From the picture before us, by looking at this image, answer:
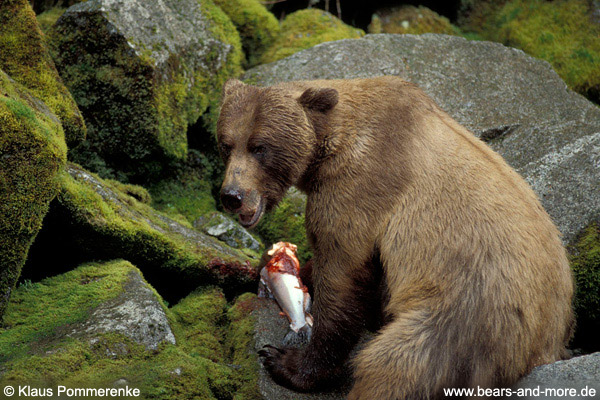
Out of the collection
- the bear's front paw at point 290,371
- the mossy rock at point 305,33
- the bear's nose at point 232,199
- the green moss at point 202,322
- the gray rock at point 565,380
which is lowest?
the green moss at point 202,322

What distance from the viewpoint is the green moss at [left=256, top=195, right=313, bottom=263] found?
768 centimetres

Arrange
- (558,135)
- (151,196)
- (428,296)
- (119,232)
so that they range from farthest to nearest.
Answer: (151,196) < (558,135) < (119,232) < (428,296)

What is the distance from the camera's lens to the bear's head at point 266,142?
5035mm

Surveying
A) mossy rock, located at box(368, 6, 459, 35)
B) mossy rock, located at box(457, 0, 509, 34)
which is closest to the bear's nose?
mossy rock, located at box(368, 6, 459, 35)

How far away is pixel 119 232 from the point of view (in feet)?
18.9

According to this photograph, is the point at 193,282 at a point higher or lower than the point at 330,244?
lower

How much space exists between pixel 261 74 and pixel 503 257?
554cm

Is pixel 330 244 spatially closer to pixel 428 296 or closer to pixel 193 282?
pixel 428 296

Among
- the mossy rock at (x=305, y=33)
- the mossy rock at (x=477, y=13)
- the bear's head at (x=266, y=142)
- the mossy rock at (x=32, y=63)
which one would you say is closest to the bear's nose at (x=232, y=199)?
the bear's head at (x=266, y=142)

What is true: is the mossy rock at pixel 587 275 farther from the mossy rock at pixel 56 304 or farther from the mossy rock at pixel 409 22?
the mossy rock at pixel 409 22

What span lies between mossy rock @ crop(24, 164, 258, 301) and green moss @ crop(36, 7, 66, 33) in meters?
2.80

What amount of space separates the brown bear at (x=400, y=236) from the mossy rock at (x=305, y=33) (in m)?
4.55

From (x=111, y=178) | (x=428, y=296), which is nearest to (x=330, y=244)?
(x=428, y=296)

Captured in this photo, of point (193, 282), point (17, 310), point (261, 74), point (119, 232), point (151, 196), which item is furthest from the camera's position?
point (261, 74)
